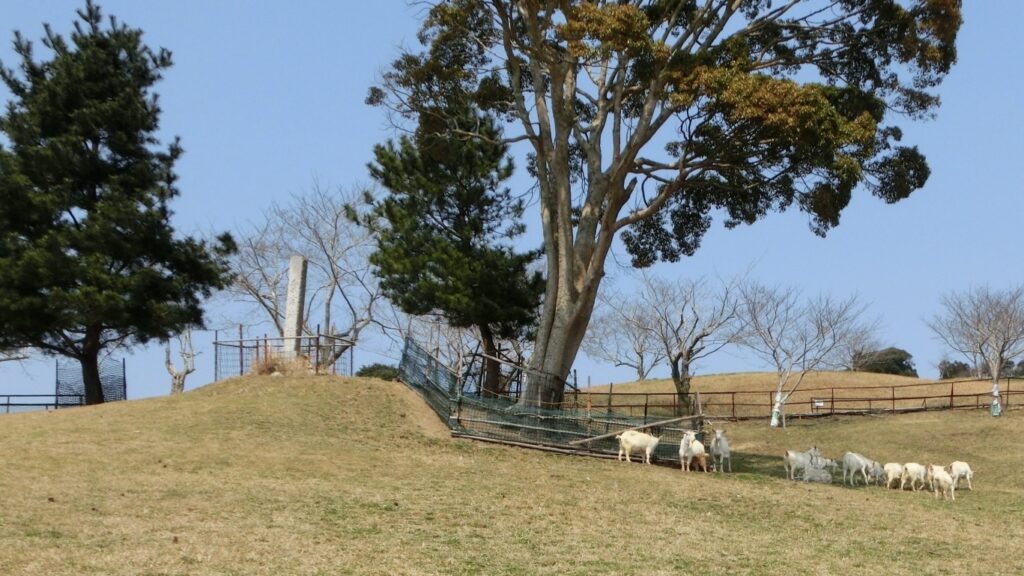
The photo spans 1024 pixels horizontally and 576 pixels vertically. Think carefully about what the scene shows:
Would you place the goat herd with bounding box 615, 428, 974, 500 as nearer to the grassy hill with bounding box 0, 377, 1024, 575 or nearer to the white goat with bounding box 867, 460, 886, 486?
the white goat with bounding box 867, 460, 886, 486

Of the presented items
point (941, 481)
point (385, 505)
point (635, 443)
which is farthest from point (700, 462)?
point (385, 505)

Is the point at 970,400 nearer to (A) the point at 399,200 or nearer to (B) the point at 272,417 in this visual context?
(A) the point at 399,200

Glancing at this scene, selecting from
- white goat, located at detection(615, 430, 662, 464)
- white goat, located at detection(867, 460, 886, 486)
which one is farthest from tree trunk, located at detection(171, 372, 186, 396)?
white goat, located at detection(867, 460, 886, 486)

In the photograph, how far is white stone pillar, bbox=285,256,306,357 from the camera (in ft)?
88.6

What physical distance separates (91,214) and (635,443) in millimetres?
17087

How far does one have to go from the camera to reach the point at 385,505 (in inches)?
604

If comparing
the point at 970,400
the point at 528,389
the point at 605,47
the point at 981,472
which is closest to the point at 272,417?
the point at 528,389

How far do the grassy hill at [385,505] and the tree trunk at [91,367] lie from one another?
→ 7.36 meters

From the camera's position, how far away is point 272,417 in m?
22.2

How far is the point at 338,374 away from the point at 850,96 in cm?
1371

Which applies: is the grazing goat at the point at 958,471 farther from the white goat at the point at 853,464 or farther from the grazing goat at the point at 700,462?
the grazing goat at the point at 700,462

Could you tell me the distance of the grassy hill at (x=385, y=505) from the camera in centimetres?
1212

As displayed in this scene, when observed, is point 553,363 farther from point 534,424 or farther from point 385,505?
point 385,505

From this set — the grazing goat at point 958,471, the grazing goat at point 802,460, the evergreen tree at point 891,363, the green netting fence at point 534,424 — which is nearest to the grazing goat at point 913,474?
the grazing goat at point 958,471
